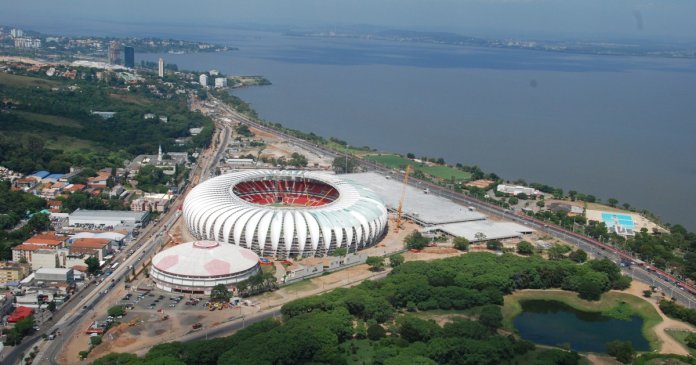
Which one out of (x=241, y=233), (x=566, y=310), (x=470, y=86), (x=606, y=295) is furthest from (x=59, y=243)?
(x=470, y=86)

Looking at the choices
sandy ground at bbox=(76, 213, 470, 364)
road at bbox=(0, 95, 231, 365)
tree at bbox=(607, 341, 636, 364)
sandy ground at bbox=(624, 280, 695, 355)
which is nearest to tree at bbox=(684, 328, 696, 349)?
sandy ground at bbox=(624, 280, 695, 355)

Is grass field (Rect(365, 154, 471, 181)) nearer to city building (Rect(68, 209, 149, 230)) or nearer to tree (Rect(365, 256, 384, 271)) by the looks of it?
tree (Rect(365, 256, 384, 271))

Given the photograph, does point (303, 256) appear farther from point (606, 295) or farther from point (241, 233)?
point (606, 295)

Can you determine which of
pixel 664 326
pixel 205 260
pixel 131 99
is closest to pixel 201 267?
pixel 205 260

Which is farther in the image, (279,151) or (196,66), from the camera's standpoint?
(196,66)

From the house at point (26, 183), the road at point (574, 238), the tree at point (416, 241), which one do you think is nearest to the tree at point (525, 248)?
the road at point (574, 238)

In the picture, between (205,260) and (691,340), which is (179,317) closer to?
(205,260)
